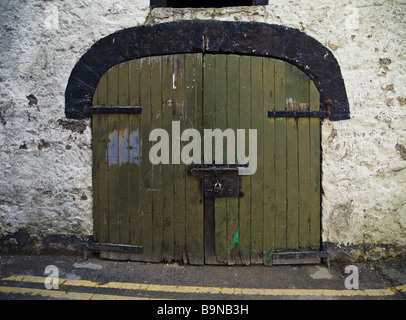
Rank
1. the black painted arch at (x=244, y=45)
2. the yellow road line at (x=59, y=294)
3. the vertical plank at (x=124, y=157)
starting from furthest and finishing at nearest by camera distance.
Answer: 1. the vertical plank at (x=124, y=157)
2. the black painted arch at (x=244, y=45)
3. the yellow road line at (x=59, y=294)

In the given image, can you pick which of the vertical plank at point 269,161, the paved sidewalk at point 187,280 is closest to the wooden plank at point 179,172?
the paved sidewalk at point 187,280

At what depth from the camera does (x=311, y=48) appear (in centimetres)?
287

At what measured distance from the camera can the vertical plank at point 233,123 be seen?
292 centimetres

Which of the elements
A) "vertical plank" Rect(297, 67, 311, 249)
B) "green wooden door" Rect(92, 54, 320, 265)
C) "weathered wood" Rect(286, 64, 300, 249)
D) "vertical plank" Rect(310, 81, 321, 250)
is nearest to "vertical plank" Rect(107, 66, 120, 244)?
"green wooden door" Rect(92, 54, 320, 265)

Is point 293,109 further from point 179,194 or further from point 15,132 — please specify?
point 15,132

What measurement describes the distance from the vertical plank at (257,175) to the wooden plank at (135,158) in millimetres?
1281

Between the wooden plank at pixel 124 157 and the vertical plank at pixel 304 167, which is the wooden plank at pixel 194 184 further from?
the vertical plank at pixel 304 167

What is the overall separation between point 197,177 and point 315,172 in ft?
4.33

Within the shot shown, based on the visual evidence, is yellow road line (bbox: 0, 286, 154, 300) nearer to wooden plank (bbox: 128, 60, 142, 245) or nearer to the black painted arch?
wooden plank (bbox: 128, 60, 142, 245)

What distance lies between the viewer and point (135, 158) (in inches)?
118

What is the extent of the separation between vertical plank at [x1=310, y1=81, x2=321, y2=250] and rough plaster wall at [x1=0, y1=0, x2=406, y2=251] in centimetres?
8

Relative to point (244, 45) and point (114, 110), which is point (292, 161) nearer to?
point (244, 45)

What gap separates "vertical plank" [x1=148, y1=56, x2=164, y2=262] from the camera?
296 centimetres

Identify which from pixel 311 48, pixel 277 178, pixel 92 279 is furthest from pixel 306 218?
pixel 92 279
